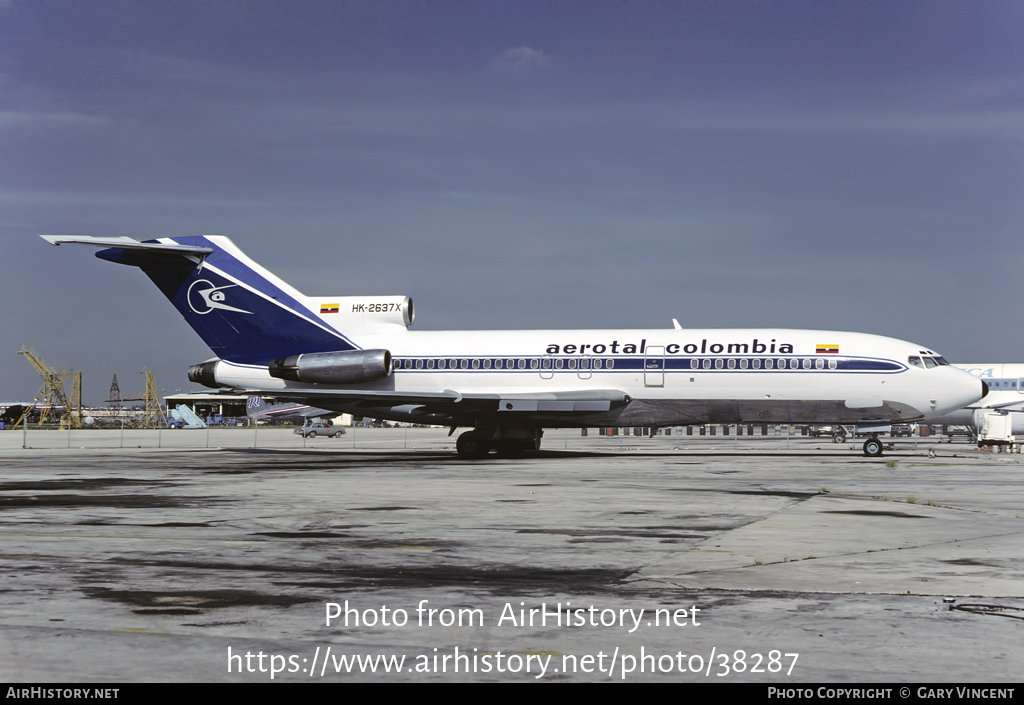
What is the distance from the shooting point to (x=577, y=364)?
3256 centimetres

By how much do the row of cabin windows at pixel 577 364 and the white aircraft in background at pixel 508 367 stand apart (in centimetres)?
4

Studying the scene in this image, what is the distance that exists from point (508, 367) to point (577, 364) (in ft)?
8.22

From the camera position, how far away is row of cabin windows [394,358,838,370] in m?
31.0

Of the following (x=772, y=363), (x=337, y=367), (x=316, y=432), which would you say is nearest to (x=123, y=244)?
(x=337, y=367)

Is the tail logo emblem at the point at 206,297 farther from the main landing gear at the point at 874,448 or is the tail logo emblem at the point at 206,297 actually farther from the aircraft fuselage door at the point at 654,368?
the main landing gear at the point at 874,448

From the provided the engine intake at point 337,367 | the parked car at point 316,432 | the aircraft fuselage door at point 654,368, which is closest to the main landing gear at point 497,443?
the engine intake at point 337,367

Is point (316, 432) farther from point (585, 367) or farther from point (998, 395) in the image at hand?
point (998, 395)

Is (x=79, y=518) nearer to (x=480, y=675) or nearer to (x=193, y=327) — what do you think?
(x=480, y=675)

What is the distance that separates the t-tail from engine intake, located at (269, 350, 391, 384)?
70cm

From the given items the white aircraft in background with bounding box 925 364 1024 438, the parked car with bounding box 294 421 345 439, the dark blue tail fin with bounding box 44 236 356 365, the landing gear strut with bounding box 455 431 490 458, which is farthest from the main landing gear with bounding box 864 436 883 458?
the parked car with bounding box 294 421 345 439

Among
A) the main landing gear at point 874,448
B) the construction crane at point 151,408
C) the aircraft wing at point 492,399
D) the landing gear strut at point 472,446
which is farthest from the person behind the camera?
the construction crane at point 151,408

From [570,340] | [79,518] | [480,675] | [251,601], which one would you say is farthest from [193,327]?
[480,675]

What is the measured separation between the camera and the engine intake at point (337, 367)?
110 ft
